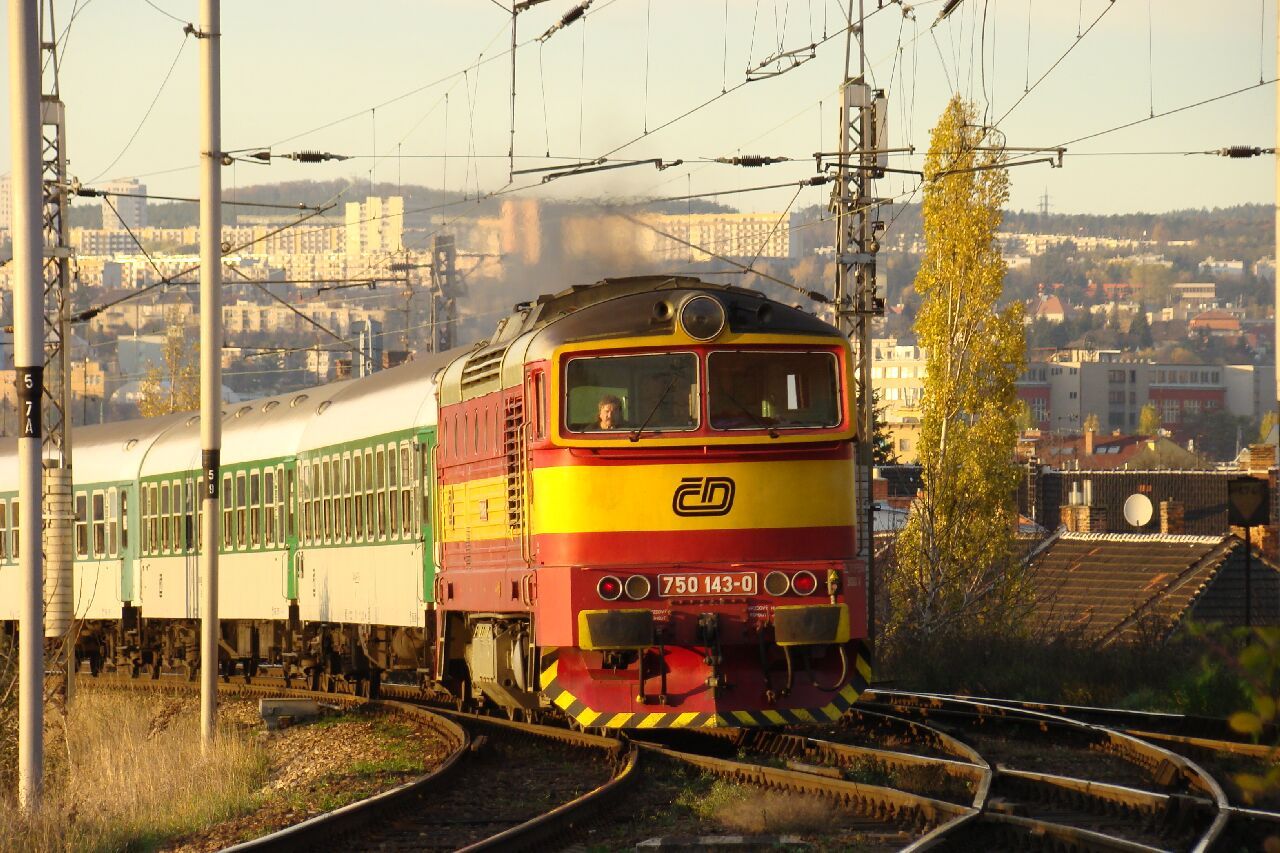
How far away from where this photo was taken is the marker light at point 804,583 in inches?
577

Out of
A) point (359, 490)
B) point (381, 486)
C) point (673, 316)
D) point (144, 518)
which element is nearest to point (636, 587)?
point (673, 316)

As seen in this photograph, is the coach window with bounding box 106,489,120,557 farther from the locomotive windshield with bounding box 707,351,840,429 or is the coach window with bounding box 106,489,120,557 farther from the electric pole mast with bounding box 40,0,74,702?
the locomotive windshield with bounding box 707,351,840,429

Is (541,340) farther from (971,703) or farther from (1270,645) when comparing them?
(1270,645)

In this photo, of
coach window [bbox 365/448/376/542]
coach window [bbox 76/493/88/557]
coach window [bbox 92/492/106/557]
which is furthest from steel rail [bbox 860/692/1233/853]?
coach window [bbox 76/493/88/557]

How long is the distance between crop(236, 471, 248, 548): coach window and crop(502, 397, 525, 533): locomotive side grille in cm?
1272

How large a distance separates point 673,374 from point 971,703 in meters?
6.66

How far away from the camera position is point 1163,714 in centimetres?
1747

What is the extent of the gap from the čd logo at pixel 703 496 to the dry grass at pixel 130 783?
3.92m

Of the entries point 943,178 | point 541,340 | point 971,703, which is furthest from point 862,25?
point 541,340

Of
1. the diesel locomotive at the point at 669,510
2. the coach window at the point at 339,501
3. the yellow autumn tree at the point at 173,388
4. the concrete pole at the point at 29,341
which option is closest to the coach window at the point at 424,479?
Answer: the diesel locomotive at the point at 669,510

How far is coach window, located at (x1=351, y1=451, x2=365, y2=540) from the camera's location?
22.4 meters

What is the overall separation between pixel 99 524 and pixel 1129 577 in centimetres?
2490

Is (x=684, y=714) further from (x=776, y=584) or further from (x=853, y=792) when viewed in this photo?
(x=853, y=792)

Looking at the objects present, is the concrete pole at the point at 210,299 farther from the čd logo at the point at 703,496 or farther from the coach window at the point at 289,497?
the čd logo at the point at 703,496
